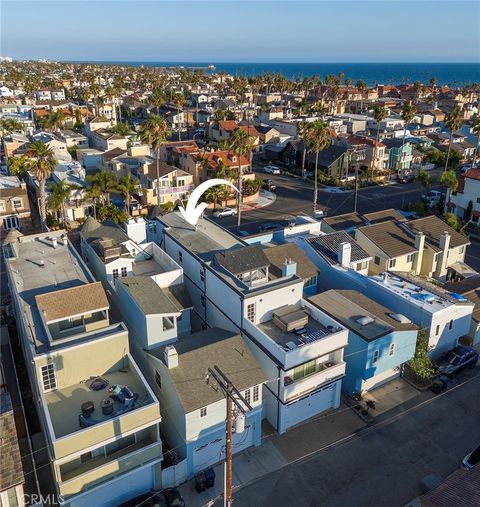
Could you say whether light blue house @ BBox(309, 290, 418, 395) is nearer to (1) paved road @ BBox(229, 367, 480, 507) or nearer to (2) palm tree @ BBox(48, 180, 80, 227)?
(1) paved road @ BBox(229, 367, 480, 507)

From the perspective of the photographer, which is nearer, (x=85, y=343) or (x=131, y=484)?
(x=131, y=484)

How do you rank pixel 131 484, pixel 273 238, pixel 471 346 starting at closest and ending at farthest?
pixel 131 484 < pixel 471 346 < pixel 273 238

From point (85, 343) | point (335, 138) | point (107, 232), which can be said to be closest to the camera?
point (85, 343)

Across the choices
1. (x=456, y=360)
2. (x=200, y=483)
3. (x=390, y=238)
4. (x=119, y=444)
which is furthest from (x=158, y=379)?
(x=390, y=238)

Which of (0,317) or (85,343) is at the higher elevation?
(85,343)

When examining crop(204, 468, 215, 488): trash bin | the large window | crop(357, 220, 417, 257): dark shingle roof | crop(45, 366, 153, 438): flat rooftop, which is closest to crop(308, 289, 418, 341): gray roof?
the large window

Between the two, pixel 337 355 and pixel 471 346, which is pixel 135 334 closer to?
pixel 337 355

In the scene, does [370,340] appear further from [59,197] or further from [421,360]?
[59,197]

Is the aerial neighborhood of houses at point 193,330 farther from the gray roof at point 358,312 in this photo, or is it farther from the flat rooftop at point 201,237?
the flat rooftop at point 201,237

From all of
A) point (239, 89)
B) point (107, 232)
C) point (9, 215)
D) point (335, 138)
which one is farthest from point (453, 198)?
point (239, 89)
